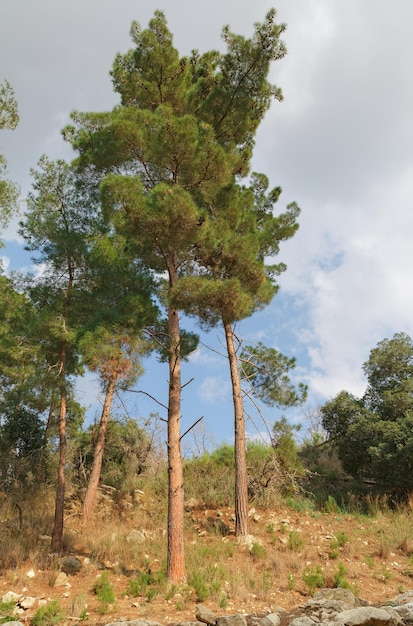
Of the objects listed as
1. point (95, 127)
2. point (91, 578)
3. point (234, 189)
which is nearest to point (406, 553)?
point (91, 578)

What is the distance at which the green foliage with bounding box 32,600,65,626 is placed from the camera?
22.2 ft

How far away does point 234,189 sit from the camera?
12336 mm

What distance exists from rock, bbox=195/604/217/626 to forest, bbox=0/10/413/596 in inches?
67.2

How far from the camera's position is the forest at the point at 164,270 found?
1017cm

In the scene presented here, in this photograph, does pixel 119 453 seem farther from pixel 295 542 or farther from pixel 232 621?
pixel 232 621

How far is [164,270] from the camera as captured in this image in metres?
12.4

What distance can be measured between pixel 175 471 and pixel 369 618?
453cm

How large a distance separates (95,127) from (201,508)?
488 inches

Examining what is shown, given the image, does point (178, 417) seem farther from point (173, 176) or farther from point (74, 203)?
point (74, 203)

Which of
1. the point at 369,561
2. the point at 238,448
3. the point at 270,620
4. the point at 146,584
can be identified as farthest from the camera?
the point at 238,448

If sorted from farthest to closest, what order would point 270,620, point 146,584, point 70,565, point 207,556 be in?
point 207,556, point 70,565, point 146,584, point 270,620

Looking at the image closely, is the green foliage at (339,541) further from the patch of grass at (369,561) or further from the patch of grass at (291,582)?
the patch of grass at (291,582)

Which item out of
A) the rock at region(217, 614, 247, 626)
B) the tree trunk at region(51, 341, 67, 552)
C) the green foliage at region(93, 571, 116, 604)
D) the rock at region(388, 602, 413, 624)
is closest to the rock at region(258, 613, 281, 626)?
the rock at region(217, 614, 247, 626)

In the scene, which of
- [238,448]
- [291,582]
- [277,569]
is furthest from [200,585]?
[238,448]
